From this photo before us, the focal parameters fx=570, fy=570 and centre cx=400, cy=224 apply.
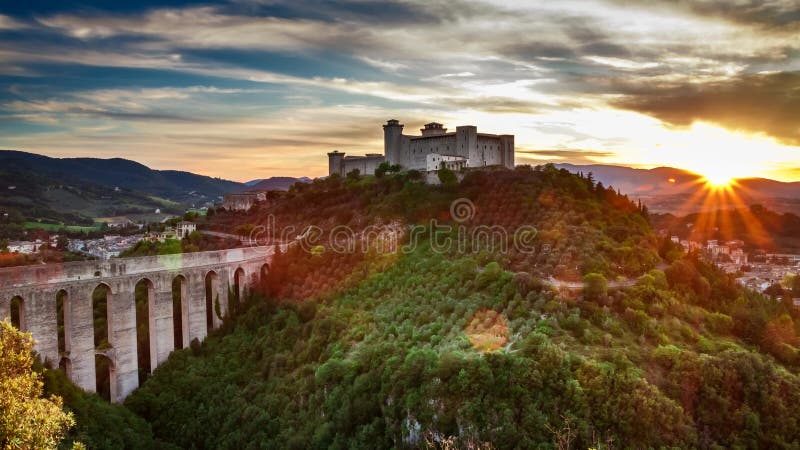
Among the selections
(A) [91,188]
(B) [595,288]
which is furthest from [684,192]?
(A) [91,188]

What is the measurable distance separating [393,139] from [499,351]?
35.9 m

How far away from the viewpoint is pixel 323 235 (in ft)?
142

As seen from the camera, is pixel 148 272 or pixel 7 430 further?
pixel 148 272

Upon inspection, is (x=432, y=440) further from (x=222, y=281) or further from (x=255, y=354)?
(x=222, y=281)

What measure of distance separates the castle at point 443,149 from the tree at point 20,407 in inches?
1528

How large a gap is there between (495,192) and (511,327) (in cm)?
1802

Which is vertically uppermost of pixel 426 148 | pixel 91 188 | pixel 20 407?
pixel 426 148

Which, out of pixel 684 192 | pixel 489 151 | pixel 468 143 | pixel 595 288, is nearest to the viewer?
pixel 595 288

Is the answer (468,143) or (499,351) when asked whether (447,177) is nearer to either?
(468,143)

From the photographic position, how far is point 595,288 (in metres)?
26.3

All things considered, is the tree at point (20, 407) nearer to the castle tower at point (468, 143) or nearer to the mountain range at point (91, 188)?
the castle tower at point (468, 143)

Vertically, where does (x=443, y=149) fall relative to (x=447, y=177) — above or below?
above

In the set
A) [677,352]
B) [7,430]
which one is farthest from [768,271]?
[7,430]

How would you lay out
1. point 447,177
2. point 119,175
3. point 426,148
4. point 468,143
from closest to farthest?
point 447,177
point 468,143
point 426,148
point 119,175
